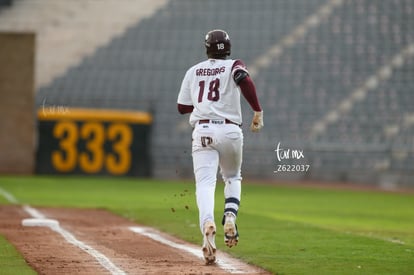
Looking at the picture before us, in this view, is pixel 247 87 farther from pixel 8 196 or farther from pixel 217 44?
pixel 8 196

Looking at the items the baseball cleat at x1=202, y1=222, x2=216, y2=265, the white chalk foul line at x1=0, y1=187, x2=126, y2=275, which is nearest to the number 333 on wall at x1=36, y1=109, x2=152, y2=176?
the white chalk foul line at x1=0, y1=187, x2=126, y2=275

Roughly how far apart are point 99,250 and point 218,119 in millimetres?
1683

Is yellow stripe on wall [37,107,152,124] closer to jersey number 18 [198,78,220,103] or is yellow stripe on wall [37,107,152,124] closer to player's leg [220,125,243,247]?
player's leg [220,125,243,247]

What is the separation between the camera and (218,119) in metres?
8.36

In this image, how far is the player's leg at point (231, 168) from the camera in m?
8.23

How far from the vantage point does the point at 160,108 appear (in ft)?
93.4

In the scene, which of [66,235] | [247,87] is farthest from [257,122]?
[66,235]

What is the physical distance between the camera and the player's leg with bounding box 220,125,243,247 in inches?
324

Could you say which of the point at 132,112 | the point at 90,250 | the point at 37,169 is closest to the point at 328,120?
the point at 132,112

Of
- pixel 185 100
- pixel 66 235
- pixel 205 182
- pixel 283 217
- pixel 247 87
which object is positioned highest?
pixel 247 87

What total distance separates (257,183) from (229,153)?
54.1 ft

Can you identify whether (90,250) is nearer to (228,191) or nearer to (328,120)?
(228,191)

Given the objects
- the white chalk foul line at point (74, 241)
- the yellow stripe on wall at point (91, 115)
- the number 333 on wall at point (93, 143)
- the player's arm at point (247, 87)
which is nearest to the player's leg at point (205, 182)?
the player's arm at point (247, 87)

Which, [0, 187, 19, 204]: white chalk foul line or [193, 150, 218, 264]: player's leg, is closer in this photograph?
[193, 150, 218, 264]: player's leg
